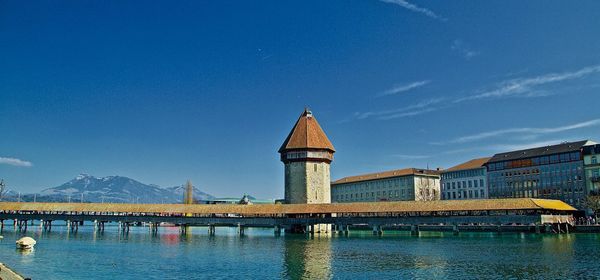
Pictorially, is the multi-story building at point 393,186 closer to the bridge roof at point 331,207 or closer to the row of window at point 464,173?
the row of window at point 464,173

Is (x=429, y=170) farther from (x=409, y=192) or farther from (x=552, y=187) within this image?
(x=552, y=187)

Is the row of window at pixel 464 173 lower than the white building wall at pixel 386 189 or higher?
higher

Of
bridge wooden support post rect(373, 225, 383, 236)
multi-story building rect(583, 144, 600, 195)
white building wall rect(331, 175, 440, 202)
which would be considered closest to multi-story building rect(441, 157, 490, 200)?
white building wall rect(331, 175, 440, 202)

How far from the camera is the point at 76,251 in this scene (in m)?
26.9

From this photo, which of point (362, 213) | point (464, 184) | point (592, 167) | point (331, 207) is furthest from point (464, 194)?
point (331, 207)

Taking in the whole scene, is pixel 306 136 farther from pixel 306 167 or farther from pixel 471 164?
pixel 471 164

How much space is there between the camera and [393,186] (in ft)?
242

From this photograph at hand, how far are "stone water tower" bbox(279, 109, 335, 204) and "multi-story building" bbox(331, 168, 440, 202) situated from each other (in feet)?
66.8

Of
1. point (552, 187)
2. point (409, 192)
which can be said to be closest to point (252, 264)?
point (552, 187)

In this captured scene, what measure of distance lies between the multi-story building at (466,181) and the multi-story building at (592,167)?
13.7 metres

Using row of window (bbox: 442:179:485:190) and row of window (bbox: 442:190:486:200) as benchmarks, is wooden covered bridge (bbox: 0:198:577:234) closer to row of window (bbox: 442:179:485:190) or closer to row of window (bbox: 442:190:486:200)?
Answer: row of window (bbox: 442:190:486:200)

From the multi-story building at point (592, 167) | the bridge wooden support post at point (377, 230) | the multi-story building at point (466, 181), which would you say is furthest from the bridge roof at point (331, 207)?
the multi-story building at point (466, 181)

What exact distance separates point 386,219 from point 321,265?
26.9 meters

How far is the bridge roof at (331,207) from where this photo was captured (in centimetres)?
4250
